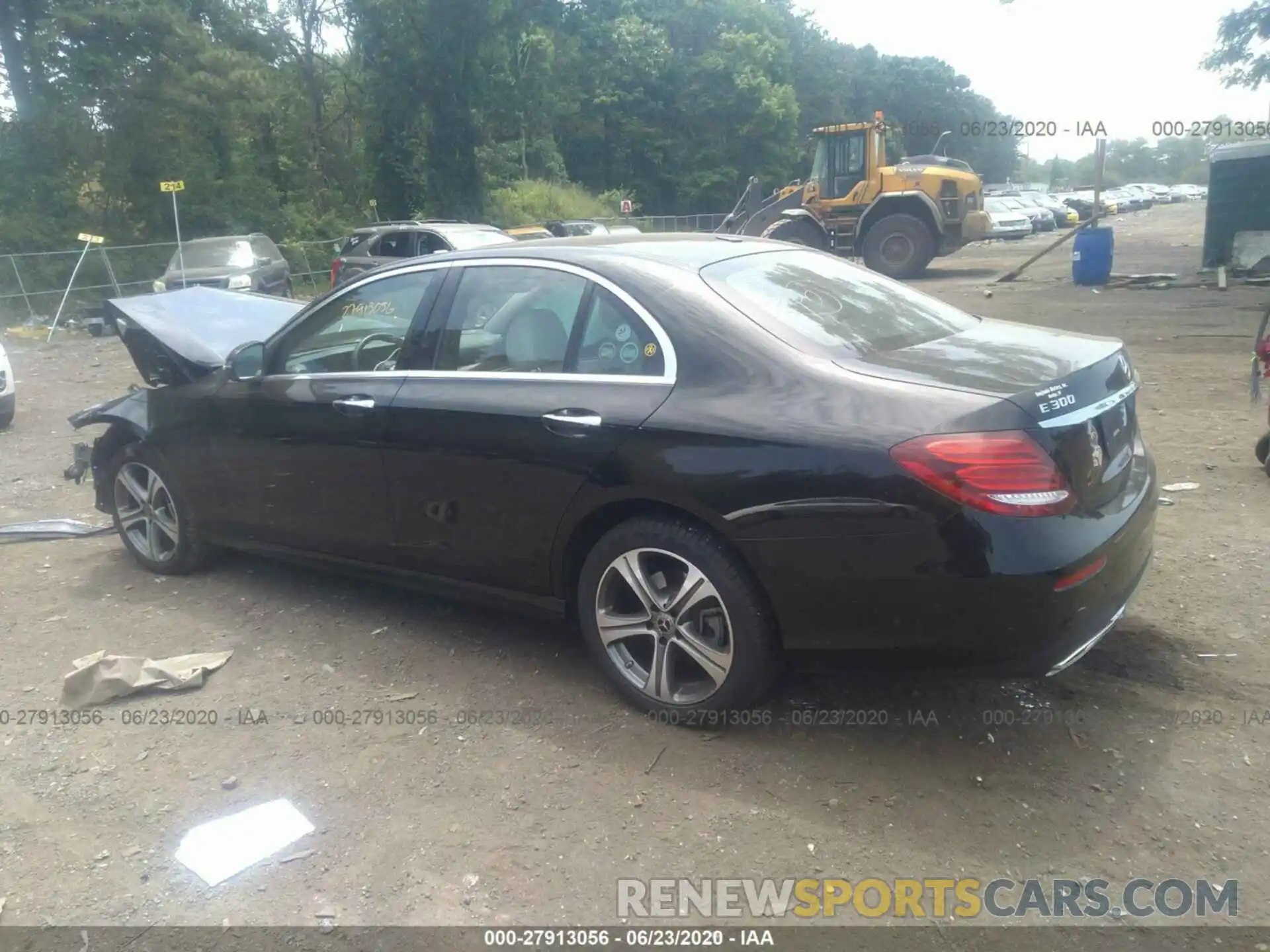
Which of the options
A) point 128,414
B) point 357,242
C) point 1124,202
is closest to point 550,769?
point 128,414

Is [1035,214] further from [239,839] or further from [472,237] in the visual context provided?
[239,839]

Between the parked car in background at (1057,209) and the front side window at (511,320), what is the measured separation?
40.7 metres

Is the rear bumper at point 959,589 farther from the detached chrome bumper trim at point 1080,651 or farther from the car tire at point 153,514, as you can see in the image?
the car tire at point 153,514

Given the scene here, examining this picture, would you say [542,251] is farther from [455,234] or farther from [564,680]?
[455,234]

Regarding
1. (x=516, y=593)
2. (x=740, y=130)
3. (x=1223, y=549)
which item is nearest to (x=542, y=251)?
(x=516, y=593)

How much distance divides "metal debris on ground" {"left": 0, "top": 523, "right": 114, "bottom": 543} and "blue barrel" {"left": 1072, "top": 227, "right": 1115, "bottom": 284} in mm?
16575

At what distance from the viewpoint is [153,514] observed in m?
5.23

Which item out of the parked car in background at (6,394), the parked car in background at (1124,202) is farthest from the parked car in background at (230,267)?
the parked car in background at (1124,202)

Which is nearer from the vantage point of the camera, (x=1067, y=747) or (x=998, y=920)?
(x=998, y=920)

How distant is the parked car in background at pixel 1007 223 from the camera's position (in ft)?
112

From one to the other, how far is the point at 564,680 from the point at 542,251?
1.65m

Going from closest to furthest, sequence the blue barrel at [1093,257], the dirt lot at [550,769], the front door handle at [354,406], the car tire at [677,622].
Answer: the dirt lot at [550,769]
the car tire at [677,622]
the front door handle at [354,406]
the blue barrel at [1093,257]

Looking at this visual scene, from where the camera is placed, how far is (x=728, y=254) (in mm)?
3963

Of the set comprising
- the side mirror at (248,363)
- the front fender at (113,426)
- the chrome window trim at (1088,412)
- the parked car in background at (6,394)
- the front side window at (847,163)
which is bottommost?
the parked car in background at (6,394)
